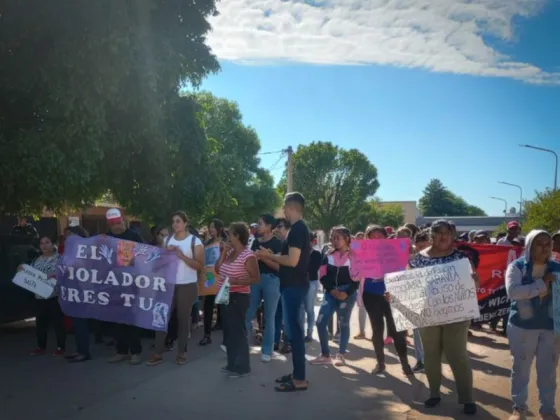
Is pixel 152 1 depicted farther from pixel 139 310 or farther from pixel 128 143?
pixel 139 310

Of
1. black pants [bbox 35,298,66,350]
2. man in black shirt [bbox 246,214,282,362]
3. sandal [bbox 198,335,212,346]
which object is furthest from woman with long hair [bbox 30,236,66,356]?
man in black shirt [bbox 246,214,282,362]

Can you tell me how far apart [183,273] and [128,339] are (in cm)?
130

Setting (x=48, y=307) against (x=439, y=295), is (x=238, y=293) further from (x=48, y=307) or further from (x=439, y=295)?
(x=48, y=307)

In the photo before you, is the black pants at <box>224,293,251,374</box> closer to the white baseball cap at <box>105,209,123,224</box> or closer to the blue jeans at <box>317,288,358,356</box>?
the blue jeans at <box>317,288,358,356</box>

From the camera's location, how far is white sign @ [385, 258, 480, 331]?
5.05 meters

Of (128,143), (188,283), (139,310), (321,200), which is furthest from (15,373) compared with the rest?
(321,200)

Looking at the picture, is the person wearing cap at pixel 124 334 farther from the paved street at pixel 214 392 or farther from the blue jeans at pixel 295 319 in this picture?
the blue jeans at pixel 295 319

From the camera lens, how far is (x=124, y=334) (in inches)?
291

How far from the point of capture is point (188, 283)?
705cm

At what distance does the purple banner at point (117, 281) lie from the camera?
7.07 m

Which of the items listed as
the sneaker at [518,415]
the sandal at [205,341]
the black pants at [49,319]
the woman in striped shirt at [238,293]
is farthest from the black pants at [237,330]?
the sneaker at [518,415]

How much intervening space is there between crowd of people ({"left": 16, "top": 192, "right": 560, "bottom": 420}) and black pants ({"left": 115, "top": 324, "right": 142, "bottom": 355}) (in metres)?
0.01

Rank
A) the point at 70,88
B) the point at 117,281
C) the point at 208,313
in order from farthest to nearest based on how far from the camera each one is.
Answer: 1. the point at 208,313
2. the point at 70,88
3. the point at 117,281

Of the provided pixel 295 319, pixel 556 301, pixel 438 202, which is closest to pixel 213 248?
pixel 295 319
